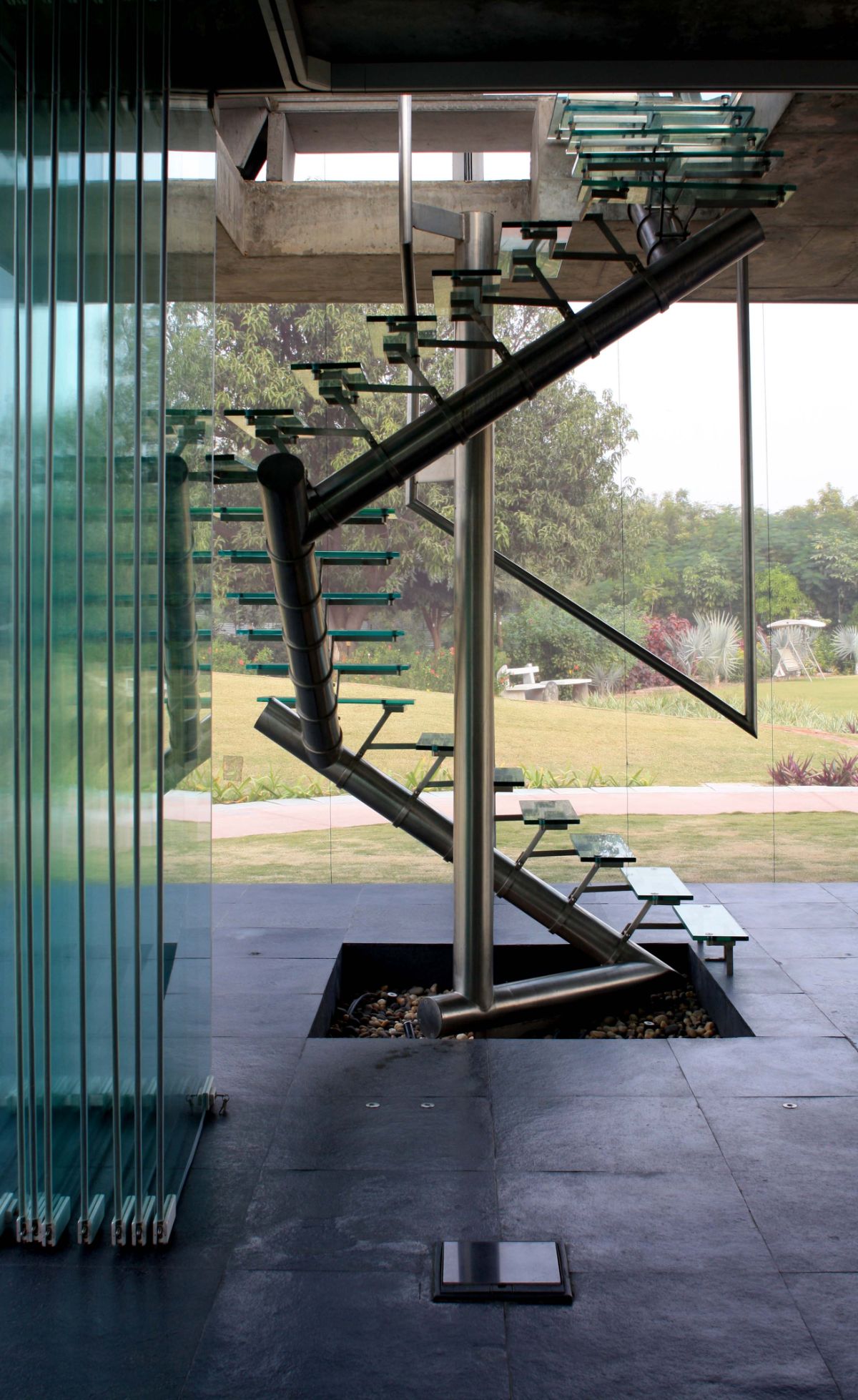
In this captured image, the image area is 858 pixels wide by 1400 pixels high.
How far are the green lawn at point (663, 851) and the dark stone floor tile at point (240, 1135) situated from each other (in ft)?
13.3

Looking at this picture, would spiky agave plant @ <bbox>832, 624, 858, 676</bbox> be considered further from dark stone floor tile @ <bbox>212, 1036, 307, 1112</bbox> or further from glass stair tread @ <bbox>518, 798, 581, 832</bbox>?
dark stone floor tile @ <bbox>212, 1036, 307, 1112</bbox>

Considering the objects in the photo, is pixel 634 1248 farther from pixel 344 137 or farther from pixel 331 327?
pixel 331 327

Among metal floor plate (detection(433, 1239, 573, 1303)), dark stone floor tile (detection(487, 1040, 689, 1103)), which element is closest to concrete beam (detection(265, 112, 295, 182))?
dark stone floor tile (detection(487, 1040, 689, 1103))

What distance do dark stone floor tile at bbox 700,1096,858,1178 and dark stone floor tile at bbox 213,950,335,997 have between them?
5.55 ft

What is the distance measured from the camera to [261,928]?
17.6 ft

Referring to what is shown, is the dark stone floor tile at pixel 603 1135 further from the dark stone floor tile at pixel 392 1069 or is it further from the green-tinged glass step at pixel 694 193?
the green-tinged glass step at pixel 694 193

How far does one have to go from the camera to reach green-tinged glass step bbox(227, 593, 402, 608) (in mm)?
4559

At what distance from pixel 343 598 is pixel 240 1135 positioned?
225 centimetres

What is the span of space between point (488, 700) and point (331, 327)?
12.7ft

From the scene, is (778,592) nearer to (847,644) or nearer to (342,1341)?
(847,644)

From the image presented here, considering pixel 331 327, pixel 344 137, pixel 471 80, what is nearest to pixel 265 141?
pixel 344 137

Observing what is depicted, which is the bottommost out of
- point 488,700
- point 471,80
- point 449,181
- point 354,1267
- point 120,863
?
point 354,1267

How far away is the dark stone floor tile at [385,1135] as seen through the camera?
3.03 m

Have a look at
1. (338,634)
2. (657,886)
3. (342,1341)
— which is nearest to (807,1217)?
(342,1341)
